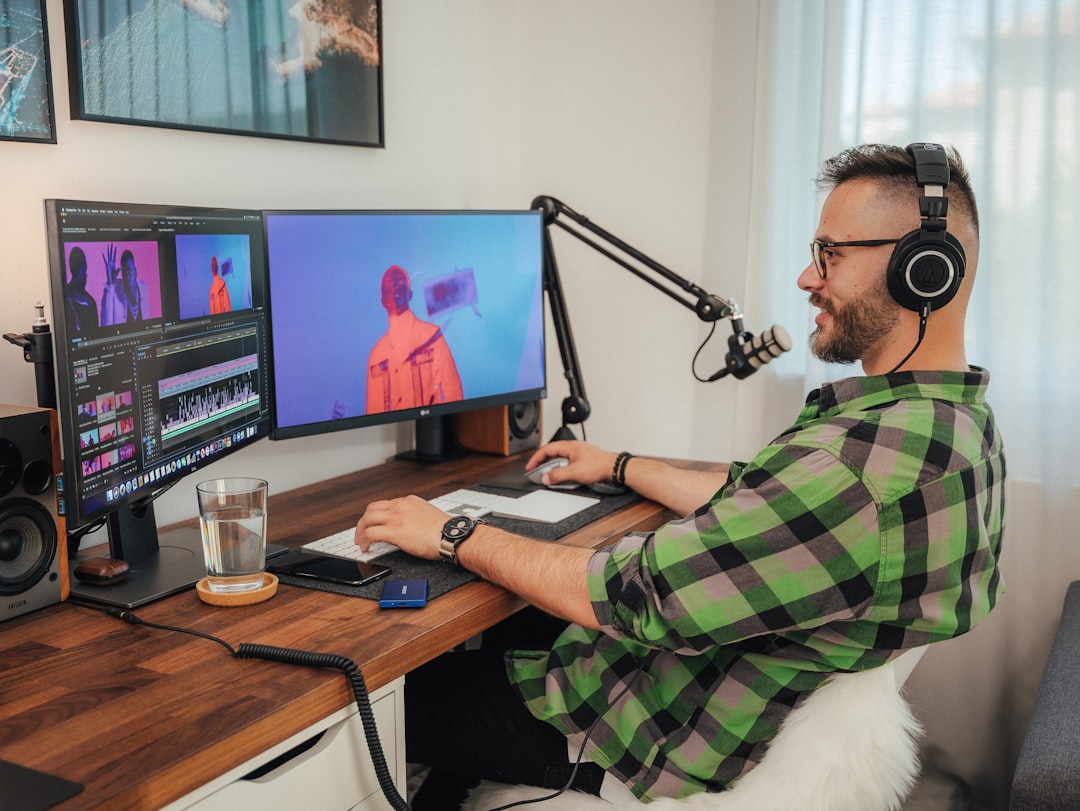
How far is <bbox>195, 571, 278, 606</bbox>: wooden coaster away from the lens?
1186 mm

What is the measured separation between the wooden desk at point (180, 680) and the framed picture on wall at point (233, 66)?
77 cm

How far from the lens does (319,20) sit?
5.94ft

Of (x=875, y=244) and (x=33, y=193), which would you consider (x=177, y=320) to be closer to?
(x=33, y=193)

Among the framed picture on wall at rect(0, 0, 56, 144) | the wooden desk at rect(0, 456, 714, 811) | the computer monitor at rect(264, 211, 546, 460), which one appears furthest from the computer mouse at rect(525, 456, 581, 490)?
the framed picture on wall at rect(0, 0, 56, 144)

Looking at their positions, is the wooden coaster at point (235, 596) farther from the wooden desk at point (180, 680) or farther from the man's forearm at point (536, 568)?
the man's forearm at point (536, 568)

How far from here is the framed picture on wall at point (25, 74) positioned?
4.18ft

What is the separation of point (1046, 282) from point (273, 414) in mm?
1572

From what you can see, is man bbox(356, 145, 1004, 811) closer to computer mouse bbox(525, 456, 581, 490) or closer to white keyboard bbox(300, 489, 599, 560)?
white keyboard bbox(300, 489, 599, 560)

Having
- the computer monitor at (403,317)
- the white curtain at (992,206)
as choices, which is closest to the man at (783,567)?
the computer monitor at (403,317)

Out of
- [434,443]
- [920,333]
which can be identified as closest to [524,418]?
[434,443]

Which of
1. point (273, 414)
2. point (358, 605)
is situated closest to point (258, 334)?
point (273, 414)

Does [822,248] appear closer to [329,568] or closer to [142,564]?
[329,568]

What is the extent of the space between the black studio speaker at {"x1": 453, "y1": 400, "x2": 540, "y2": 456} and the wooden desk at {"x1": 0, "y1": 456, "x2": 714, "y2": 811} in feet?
2.69

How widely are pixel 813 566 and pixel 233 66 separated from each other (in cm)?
126
